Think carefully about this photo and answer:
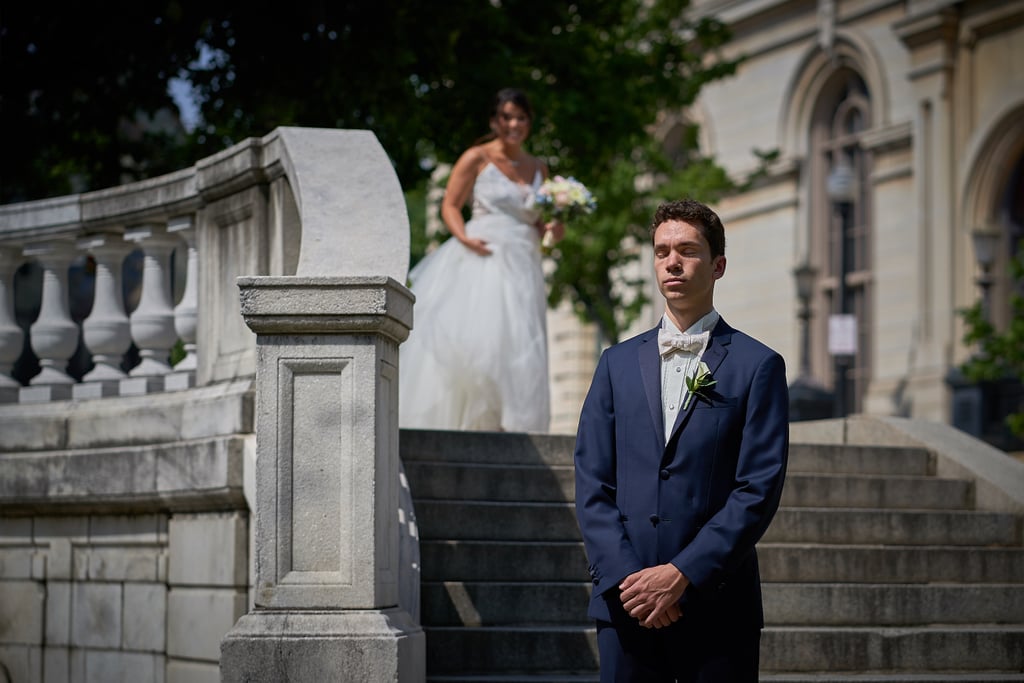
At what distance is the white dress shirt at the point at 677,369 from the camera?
505cm

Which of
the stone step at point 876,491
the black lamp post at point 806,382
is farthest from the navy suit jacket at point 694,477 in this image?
the black lamp post at point 806,382

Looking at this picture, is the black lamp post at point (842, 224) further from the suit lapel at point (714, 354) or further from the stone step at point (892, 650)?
the suit lapel at point (714, 354)

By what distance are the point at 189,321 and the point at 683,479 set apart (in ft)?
14.4

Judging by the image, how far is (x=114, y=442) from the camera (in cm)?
856

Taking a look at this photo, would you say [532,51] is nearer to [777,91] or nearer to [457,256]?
[457,256]

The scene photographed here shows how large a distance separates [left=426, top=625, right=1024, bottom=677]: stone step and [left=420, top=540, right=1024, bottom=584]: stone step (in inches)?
19.1

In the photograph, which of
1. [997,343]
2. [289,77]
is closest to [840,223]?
[997,343]

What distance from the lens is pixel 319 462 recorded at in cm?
649

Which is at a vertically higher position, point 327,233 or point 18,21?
point 18,21

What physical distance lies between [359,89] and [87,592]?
6963 millimetres

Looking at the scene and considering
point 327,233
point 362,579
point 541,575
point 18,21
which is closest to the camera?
point 362,579

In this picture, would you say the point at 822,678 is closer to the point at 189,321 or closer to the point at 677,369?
the point at 677,369

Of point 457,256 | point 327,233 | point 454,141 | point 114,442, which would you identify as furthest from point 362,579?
point 454,141

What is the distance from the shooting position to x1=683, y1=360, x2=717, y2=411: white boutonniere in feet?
16.3
